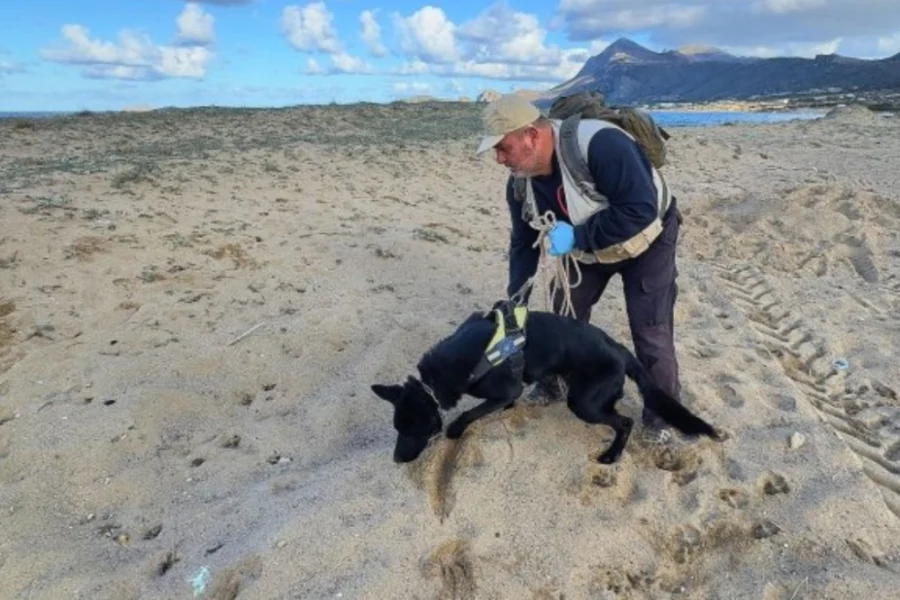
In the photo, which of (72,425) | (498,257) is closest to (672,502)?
(72,425)

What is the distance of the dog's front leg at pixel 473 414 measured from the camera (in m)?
3.59

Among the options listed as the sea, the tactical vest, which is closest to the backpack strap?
the tactical vest

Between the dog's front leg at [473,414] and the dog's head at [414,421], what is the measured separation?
0.12m

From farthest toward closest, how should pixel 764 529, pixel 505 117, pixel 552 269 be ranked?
1. pixel 552 269
2. pixel 505 117
3. pixel 764 529

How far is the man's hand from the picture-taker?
343cm

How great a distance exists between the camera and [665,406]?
3.49 meters

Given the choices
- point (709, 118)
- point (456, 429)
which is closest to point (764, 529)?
point (456, 429)

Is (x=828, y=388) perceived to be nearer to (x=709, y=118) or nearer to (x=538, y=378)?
(x=538, y=378)

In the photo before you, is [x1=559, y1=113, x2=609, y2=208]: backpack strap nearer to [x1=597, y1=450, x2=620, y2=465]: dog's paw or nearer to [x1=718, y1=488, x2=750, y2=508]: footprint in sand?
[x1=597, y1=450, x2=620, y2=465]: dog's paw

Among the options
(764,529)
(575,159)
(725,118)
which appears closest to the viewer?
(764,529)

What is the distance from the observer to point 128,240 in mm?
7039

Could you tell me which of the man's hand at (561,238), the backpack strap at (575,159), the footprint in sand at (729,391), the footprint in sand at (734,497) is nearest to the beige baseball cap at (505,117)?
the backpack strap at (575,159)

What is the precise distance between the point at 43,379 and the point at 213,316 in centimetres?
132

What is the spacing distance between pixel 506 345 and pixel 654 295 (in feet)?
2.77
